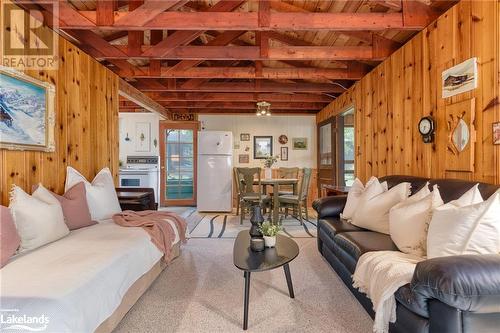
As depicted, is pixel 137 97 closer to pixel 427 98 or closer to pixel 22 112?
pixel 22 112

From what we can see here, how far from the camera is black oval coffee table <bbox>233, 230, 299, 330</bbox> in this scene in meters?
1.71

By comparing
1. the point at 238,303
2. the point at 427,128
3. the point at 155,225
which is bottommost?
the point at 238,303

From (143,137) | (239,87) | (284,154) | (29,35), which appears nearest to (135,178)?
(143,137)

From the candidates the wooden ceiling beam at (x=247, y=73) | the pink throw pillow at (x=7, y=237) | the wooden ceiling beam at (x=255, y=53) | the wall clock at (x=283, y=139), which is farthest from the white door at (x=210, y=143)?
the pink throw pillow at (x=7, y=237)

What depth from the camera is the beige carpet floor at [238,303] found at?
174 cm

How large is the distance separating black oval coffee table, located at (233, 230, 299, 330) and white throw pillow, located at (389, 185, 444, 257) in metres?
0.74

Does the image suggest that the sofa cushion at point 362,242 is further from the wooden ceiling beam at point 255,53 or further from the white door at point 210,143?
the white door at point 210,143

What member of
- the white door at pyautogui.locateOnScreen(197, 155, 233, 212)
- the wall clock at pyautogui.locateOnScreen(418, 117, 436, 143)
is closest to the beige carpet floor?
the wall clock at pyautogui.locateOnScreen(418, 117, 436, 143)

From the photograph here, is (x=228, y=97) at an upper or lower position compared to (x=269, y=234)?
upper

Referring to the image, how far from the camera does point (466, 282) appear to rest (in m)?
1.08

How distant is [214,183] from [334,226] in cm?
354

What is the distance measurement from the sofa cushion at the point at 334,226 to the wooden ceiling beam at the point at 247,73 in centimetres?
213

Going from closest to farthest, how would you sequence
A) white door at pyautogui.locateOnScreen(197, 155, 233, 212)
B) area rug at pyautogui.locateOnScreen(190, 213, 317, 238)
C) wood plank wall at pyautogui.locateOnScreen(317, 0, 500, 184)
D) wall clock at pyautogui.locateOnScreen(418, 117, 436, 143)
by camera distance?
wood plank wall at pyautogui.locateOnScreen(317, 0, 500, 184)
wall clock at pyautogui.locateOnScreen(418, 117, 436, 143)
area rug at pyautogui.locateOnScreen(190, 213, 317, 238)
white door at pyautogui.locateOnScreen(197, 155, 233, 212)

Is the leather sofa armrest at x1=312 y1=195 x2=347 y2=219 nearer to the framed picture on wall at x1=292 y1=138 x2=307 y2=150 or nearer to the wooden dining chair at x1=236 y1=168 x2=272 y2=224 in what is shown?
the wooden dining chair at x1=236 y1=168 x2=272 y2=224
